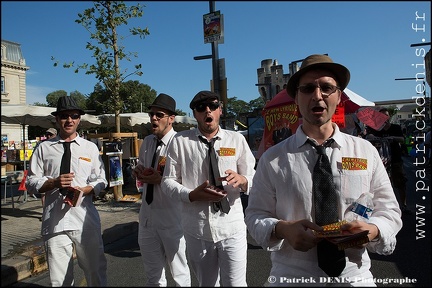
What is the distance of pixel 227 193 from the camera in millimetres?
2889

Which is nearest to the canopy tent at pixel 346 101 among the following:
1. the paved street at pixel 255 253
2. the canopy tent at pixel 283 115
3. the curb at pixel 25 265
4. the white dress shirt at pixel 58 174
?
the canopy tent at pixel 283 115

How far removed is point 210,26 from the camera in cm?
801

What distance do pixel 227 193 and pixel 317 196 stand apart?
3.93 ft

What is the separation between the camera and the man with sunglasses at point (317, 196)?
1696mm

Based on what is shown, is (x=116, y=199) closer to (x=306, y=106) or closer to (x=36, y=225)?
(x=36, y=225)

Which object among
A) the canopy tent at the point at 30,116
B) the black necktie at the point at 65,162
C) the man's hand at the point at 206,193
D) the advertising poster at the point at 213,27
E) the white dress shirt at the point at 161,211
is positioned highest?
the advertising poster at the point at 213,27

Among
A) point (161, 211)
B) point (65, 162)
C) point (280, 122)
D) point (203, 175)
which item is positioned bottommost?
point (161, 211)

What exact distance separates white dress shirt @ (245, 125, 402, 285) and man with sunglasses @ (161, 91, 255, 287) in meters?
0.81

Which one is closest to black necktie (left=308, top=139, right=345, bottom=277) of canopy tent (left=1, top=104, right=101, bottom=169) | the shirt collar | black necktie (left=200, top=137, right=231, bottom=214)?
the shirt collar

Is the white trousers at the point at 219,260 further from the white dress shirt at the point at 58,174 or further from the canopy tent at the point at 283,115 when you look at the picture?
the canopy tent at the point at 283,115

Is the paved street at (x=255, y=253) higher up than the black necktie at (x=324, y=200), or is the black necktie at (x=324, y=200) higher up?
the black necktie at (x=324, y=200)

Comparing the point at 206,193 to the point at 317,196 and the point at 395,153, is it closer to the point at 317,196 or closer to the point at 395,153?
the point at 317,196

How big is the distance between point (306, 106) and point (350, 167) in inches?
16.1

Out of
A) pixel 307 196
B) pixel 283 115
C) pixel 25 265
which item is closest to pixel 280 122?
pixel 283 115
